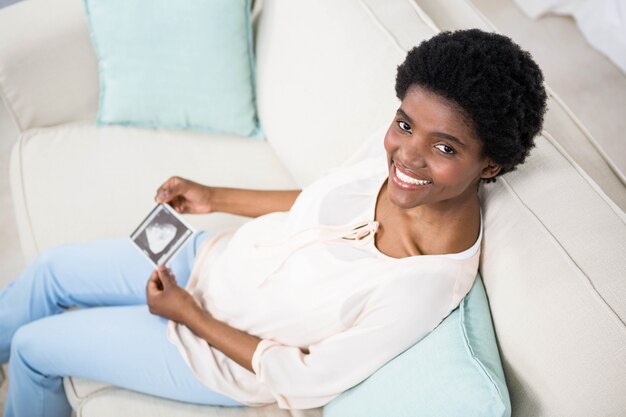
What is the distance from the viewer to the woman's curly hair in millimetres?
972

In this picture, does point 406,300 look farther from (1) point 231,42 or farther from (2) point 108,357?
(1) point 231,42

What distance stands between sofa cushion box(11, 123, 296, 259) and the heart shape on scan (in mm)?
249

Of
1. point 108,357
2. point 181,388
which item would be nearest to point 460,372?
point 181,388

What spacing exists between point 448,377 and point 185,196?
2.73ft

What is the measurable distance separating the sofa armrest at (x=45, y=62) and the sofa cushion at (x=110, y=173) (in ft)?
0.23

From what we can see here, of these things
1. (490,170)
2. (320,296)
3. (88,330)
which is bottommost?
(88,330)

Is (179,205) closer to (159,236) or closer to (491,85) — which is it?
(159,236)

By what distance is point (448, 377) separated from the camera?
3.45 feet

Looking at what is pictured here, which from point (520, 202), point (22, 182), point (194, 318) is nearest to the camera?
point (520, 202)

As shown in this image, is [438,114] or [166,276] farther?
[166,276]

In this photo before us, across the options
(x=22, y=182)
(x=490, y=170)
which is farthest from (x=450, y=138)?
(x=22, y=182)

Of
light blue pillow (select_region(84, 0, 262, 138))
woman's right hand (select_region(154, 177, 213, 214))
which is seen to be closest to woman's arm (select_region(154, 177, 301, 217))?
woman's right hand (select_region(154, 177, 213, 214))

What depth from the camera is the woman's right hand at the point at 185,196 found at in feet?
5.08

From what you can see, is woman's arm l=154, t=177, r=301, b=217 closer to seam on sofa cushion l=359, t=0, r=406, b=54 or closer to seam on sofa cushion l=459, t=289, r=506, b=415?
seam on sofa cushion l=359, t=0, r=406, b=54
